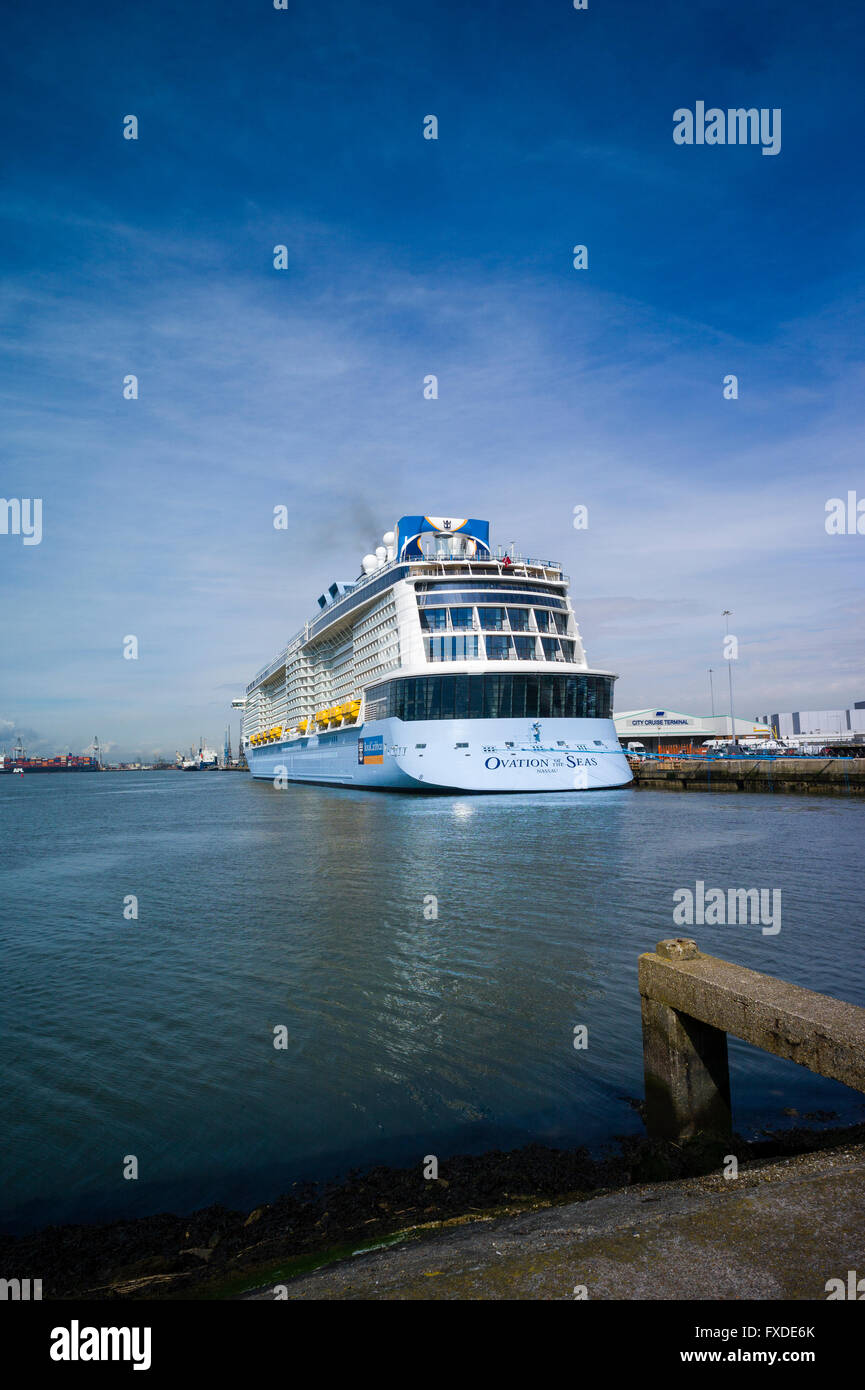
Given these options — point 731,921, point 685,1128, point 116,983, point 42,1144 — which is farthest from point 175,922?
point 685,1128

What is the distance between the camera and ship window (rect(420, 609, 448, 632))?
53600 millimetres

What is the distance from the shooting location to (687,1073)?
6523 mm

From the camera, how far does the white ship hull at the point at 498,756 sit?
4656cm

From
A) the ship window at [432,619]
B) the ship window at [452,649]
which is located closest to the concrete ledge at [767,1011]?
the ship window at [452,649]

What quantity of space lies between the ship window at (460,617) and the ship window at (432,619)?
0.67 metres

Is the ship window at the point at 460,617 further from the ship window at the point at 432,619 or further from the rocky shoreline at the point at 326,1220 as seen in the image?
the rocky shoreline at the point at 326,1220

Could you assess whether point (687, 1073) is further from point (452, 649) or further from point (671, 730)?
point (671, 730)

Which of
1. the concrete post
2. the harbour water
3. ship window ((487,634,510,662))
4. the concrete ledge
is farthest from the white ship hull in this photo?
the concrete ledge

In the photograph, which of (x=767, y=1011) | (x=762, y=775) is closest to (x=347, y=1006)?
(x=767, y=1011)

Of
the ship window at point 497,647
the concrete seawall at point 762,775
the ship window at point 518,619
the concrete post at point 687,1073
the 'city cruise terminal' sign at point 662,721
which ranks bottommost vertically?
the concrete seawall at point 762,775

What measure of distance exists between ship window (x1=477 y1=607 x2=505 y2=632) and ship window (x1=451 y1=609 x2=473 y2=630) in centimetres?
90

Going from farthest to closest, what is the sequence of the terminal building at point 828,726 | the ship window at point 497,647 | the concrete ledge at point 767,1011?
the terminal building at point 828,726
the ship window at point 497,647
the concrete ledge at point 767,1011

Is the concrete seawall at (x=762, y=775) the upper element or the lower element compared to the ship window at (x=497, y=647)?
lower
